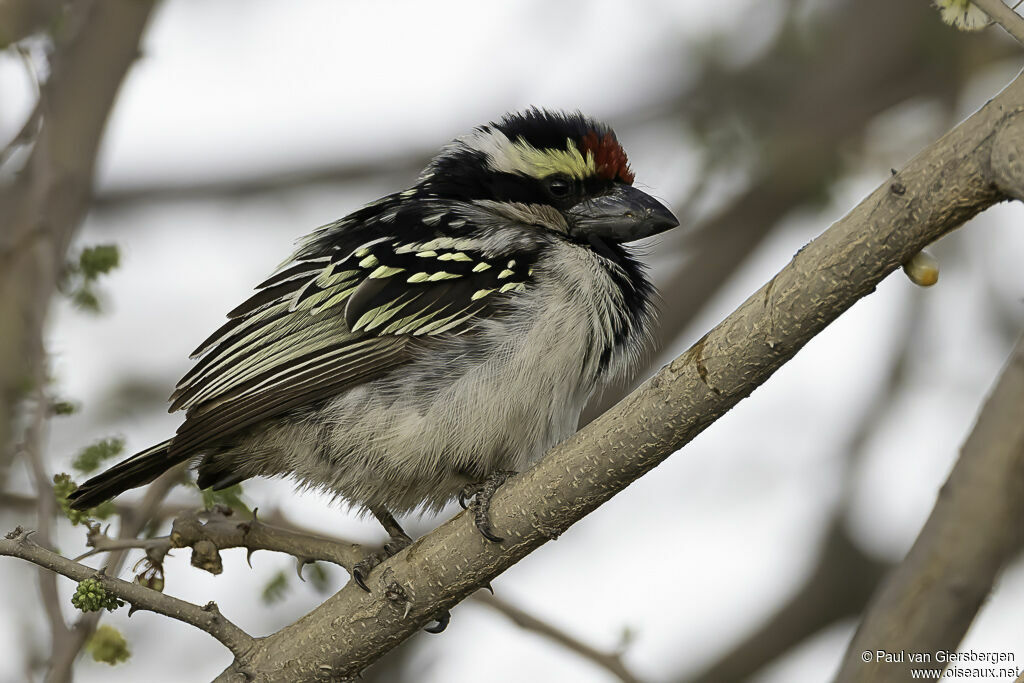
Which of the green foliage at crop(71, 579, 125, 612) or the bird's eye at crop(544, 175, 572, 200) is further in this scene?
the bird's eye at crop(544, 175, 572, 200)

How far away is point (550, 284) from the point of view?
4129mm

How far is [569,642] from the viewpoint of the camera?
3.79m

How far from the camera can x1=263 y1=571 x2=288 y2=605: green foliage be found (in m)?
3.98

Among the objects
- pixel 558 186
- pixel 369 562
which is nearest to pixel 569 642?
pixel 369 562

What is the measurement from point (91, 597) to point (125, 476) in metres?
1.16

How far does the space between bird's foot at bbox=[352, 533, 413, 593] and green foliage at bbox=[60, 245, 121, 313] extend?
1.27m

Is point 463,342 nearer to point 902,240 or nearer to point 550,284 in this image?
point 550,284

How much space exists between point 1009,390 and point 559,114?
2.43 m

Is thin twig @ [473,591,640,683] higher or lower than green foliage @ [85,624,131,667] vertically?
lower

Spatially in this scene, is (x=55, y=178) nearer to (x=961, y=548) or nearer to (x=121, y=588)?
(x=121, y=588)

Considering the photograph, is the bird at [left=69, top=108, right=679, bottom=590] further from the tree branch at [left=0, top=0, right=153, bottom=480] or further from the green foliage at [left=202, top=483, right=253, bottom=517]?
the tree branch at [left=0, top=0, right=153, bottom=480]

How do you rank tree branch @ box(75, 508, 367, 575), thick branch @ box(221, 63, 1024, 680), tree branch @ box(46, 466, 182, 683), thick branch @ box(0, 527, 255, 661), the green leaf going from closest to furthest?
thick branch @ box(221, 63, 1024, 680)
thick branch @ box(0, 527, 255, 661)
tree branch @ box(46, 466, 182, 683)
tree branch @ box(75, 508, 367, 575)
the green leaf

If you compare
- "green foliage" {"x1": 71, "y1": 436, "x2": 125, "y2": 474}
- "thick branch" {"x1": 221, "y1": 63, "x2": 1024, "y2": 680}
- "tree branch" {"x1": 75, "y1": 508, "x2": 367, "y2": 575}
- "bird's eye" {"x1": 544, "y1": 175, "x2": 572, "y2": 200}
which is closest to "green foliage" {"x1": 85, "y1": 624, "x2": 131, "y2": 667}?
"tree branch" {"x1": 75, "y1": 508, "x2": 367, "y2": 575}

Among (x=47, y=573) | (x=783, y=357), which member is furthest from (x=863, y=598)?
(x=47, y=573)
